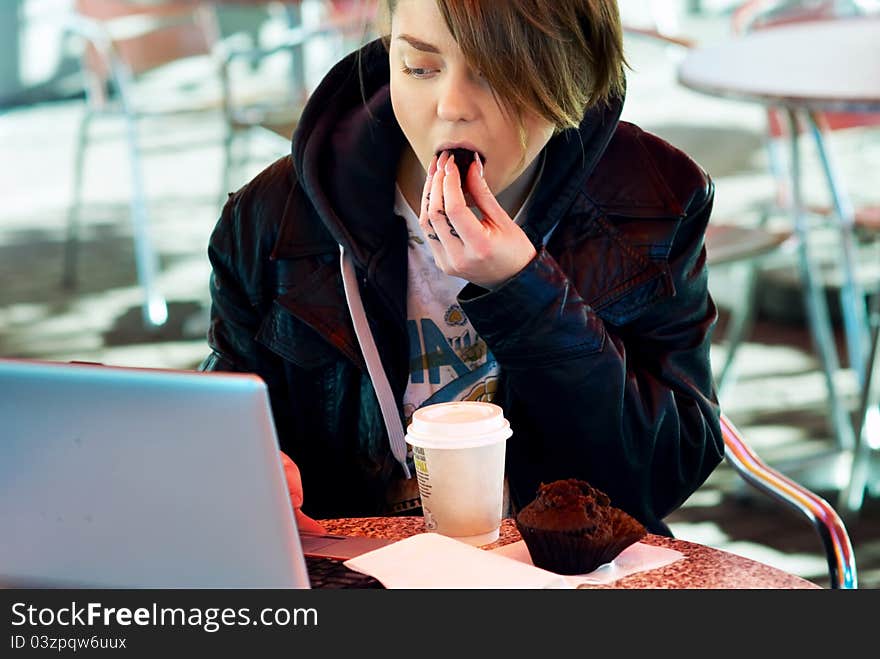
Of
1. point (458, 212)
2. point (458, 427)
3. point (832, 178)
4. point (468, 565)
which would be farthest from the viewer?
point (832, 178)

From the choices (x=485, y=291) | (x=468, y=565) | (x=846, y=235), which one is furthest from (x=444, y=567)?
(x=846, y=235)

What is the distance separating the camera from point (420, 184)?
1.54m

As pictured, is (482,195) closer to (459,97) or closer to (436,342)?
(459,97)

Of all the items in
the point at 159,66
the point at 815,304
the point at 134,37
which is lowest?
the point at 815,304

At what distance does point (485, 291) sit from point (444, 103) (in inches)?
7.5

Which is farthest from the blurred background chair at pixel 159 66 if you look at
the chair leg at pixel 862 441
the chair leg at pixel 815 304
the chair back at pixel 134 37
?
the chair leg at pixel 862 441

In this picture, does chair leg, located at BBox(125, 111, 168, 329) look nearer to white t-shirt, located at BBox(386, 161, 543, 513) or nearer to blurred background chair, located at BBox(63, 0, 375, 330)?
blurred background chair, located at BBox(63, 0, 375, 330)

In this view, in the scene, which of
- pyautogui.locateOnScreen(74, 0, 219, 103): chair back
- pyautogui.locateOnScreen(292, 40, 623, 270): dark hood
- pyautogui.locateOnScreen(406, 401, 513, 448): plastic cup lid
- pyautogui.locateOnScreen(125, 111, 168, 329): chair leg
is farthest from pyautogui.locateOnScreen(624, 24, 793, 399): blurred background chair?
pyautogui.locateOnScreen(74, 0, 219, 103): chair back

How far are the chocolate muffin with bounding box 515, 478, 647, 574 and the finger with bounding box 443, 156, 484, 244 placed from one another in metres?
0.26

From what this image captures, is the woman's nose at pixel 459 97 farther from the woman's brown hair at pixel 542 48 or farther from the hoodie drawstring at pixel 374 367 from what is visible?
the hoodie drawstring at pixel 374 367

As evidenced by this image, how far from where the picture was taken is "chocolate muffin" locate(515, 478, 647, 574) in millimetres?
1065

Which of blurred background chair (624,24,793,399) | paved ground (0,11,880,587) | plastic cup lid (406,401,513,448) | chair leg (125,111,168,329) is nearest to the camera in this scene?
plastic cup lid (406,401,513,448)

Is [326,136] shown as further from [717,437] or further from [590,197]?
[717,437]

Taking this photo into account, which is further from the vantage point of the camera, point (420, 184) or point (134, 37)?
point (134, 37)
